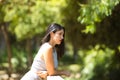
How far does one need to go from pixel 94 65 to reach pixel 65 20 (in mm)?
2745

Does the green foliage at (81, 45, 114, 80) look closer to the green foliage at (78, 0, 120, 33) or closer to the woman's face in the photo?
the green foliage at (78, 0, 120, 33)

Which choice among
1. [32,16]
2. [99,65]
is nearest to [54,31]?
[99,65]

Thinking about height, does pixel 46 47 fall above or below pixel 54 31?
below

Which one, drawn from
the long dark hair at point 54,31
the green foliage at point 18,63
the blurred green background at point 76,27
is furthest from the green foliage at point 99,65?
the long dark hair at point 54,31

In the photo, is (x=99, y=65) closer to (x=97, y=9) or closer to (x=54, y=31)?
(x=97, y=9)

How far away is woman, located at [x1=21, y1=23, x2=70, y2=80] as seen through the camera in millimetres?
5242

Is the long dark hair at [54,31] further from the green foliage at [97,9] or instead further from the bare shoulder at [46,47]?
the green foliage at [97,9]

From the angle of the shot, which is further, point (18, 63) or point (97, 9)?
point (18, 63)

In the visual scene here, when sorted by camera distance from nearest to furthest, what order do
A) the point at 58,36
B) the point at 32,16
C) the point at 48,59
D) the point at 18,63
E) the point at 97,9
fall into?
the point at 48,59
the point at 58,36
the point at 97,9
the point at 32,16
the point at 18,63

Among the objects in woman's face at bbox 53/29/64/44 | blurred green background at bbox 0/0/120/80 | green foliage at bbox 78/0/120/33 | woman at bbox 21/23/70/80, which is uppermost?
blurred green background at bbox 0/0/120/80

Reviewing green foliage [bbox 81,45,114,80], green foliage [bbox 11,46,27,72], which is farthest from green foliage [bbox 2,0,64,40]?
green foliage [bbox 11,46,27,72]

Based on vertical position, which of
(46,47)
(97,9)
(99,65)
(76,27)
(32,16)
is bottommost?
(46,47)

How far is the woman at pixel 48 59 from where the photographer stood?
524 cm

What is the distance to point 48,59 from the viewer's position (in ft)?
17.2
